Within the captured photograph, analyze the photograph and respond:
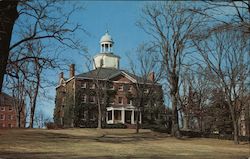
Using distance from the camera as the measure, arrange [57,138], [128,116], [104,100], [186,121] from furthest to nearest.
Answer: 1. [128,116]
2. [104,100]
3. [186,121]
4. [57,138]

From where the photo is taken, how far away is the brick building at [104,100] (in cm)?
6009

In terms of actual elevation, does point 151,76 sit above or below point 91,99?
above

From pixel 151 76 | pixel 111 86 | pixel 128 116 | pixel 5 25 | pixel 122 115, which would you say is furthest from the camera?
pixel 128 116

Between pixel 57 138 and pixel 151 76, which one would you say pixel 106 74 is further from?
pixel 57 138

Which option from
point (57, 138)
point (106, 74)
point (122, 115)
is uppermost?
point (106, 74)

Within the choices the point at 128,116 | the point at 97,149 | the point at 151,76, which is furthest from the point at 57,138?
the point at 128,116

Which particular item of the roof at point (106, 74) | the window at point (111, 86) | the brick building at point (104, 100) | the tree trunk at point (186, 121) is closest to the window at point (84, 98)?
the brick building at point (104, 100)

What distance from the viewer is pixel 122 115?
2488 inches

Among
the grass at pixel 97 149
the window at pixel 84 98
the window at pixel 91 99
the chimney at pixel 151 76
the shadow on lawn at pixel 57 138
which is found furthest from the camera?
the window at pixel 91 99

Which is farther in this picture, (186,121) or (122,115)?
(122,115)

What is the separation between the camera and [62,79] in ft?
226

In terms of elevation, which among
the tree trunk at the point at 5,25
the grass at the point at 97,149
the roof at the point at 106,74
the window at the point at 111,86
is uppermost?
the roof at the point at 106,74

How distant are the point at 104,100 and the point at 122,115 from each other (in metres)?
4.26

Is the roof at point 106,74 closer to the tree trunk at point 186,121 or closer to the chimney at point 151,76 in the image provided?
the chimney at point 151,76
